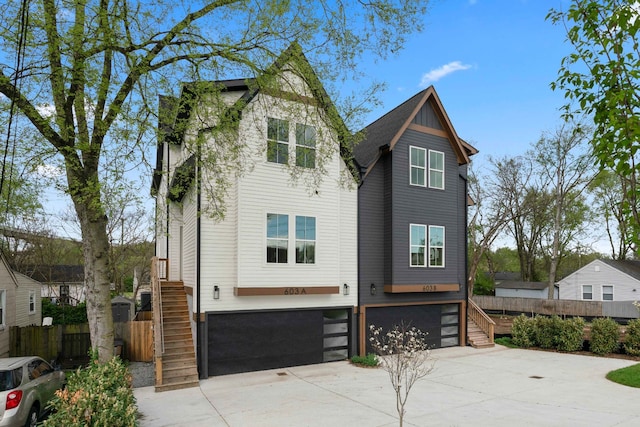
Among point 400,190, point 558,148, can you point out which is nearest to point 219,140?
point 400,190

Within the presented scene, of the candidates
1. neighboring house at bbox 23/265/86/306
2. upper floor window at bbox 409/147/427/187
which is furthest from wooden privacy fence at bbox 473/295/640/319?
neighboring house at bbox 23/265/86/306

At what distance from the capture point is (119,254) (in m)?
29.4

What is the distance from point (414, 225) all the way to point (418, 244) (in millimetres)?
735

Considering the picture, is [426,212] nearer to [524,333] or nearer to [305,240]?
[305,240]

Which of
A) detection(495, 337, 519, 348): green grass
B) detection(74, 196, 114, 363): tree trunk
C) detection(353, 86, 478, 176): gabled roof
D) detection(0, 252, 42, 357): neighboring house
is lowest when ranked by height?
detection(495, 337, 519, 348): green grass

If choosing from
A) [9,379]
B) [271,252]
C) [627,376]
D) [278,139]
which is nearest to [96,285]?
[9,379]

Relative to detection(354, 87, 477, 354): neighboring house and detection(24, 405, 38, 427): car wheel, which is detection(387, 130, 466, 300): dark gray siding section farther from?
detection(24, 405, 38, 427): car wheel

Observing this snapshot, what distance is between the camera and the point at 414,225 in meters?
15.9

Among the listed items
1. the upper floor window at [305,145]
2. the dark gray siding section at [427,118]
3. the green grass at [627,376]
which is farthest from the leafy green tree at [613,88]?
the dark gray siding section at [427,118]

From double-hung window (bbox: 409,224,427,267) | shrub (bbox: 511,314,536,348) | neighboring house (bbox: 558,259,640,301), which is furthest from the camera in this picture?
neighboring house (bbox: 558,259,640,301)

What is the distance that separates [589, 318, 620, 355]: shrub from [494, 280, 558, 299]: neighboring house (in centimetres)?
2035

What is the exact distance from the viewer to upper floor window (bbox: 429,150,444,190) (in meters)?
16.7

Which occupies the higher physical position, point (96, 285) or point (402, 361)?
point (96, 285)

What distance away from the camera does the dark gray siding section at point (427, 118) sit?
1644 centimetres
